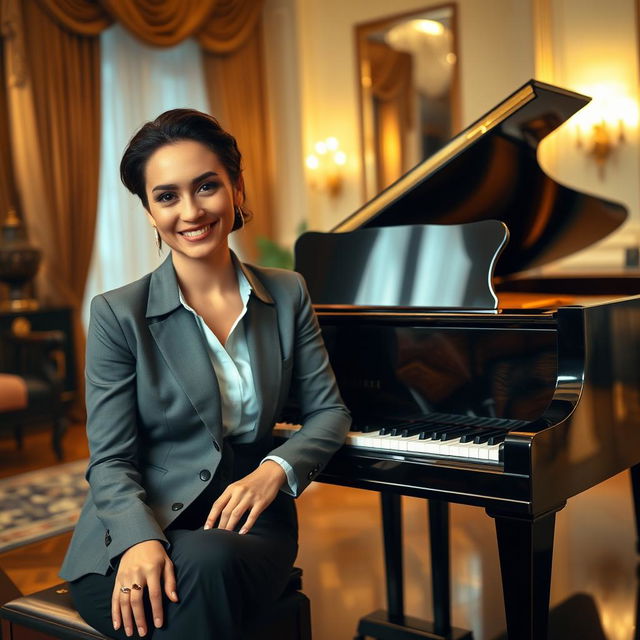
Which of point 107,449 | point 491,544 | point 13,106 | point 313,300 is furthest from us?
point 13,106

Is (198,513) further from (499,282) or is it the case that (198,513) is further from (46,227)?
(46,227)

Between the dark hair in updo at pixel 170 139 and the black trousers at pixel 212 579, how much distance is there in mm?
665

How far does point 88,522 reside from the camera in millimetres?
1807

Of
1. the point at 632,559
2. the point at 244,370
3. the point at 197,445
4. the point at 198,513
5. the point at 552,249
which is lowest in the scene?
the point at 632,559

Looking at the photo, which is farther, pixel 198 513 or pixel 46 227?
pixel 46 227

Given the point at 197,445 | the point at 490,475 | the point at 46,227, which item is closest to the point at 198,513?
the point at 197,445

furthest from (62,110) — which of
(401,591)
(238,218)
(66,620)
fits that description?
(66,620)

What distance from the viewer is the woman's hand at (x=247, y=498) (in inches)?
67.5

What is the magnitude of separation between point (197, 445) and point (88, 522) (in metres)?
0.26

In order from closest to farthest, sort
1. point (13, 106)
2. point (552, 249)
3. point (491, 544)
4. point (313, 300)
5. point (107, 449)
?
1. point (107, 449)
2. point (313, 300)
3. point (552, 249)
4. point (491, 544)
5. point (13, 106)

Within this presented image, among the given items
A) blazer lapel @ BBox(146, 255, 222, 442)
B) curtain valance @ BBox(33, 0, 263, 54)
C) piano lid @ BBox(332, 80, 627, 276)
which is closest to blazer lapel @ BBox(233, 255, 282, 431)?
blazer lapel @ BBox(146, 255, 222, 442)

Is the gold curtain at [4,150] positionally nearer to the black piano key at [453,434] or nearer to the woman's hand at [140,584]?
the black piano key at [453,434]

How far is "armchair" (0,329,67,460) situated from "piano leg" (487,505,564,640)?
4.18m

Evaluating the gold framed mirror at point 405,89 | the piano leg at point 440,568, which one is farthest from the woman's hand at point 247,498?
the gold framed mirror at point 405,89
